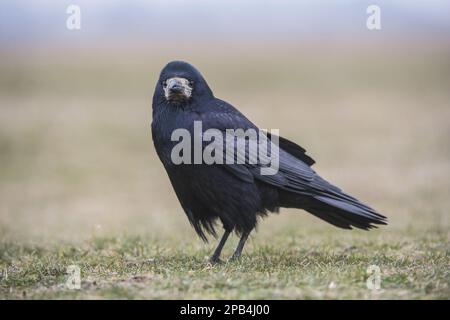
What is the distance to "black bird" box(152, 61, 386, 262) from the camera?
22.7ft

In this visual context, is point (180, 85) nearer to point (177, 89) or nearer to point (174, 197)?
point (177, 89)

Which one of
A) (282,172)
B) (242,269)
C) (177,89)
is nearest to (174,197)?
(282,172)

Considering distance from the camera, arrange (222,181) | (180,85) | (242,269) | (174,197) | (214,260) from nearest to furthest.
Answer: (242,269) → (222,181) → (180,85) → (214,260) → (174,197)

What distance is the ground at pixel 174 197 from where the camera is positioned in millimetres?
6039

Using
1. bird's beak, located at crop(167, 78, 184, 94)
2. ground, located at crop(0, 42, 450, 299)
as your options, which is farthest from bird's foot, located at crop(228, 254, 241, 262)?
bird's beak, located at crop(167, 78, 184, 94)

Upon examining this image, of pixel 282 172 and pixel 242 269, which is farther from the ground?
pixel 282 172

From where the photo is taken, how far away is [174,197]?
15836mm

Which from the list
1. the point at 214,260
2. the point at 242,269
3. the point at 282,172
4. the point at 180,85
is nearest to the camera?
the point at 242,269

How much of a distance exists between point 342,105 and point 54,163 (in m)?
9.56

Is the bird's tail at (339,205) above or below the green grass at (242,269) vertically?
above

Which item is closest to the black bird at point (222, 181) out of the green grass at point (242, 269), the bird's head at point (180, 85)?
the bird's head at point (180, 85)

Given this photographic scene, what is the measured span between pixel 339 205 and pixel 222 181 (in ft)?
4.00

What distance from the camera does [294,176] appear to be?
7.34 m

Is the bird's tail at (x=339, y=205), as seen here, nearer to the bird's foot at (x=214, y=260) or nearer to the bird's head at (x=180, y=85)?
the bird's foot at (x=214, y=260)
